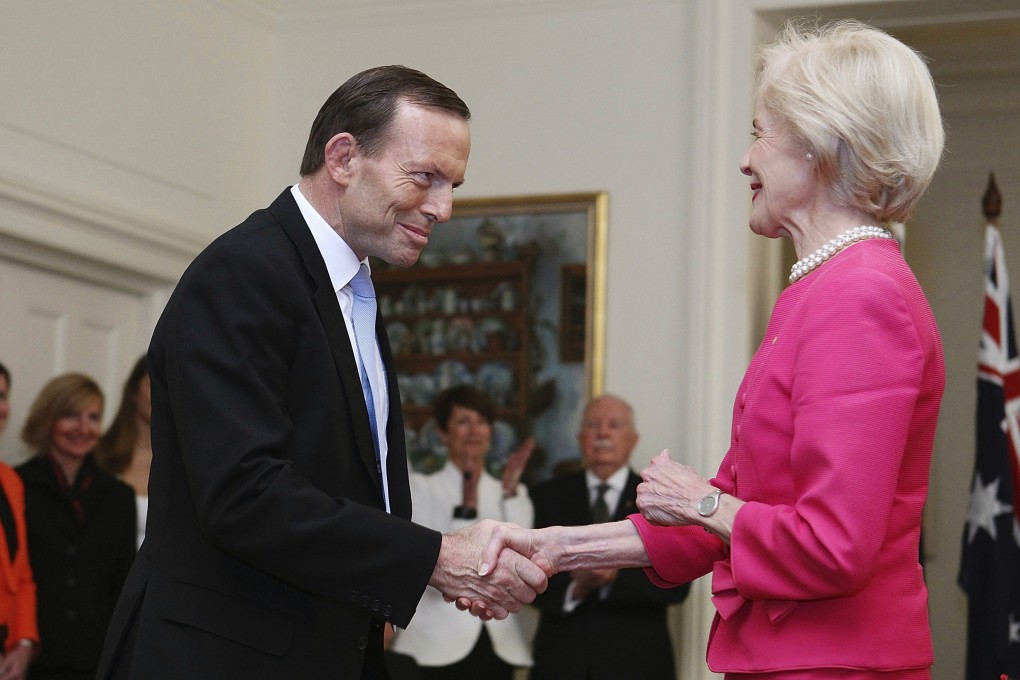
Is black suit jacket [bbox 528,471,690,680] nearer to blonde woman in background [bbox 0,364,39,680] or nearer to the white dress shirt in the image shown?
blonde woman in background [bbox 0,364,39,680]

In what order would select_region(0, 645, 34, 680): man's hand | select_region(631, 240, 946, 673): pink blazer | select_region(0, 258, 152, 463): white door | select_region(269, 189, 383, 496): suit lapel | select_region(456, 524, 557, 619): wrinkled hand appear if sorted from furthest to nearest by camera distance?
select_region(0, 258, 152, 463): white door, select_region(0, 645, 34, 680): man's hand, select_region(456, 524, 557, 619): wrinkled hand, select_region(269, 189, 383, 496): suit lapel, select_region(631, 240, 946, 673): pink blazer

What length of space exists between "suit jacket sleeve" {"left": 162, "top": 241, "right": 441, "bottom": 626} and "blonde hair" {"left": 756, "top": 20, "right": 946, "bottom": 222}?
0.96m

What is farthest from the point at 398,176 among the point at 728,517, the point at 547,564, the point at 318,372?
the point at 728,517

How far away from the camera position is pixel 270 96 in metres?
7.75

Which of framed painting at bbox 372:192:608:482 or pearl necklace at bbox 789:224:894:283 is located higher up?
framed painting at bbox 372:192:608:482

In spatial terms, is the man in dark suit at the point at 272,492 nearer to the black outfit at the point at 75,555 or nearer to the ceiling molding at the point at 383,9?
the black outfit at the point at 75,555

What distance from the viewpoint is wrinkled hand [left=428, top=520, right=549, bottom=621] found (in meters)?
2.53

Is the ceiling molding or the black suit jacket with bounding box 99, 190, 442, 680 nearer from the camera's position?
the black suit jacket with bounding box 99, 190, 442, 680

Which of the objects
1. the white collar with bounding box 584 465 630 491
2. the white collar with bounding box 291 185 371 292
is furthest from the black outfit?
the white collar with bounding box 291 185 371 292

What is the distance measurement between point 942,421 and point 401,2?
4.26 metres

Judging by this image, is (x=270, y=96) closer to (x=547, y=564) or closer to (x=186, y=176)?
(x=186, y=176)

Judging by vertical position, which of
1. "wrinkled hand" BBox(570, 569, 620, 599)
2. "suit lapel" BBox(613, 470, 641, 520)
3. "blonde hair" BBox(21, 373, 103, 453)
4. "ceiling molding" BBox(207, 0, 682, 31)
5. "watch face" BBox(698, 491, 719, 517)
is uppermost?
"ceiling molding" BBox(207, 0, 682, 31)

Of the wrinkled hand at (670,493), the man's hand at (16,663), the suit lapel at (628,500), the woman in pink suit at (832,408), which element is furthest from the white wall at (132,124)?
the woman in pink suit at (832,408)

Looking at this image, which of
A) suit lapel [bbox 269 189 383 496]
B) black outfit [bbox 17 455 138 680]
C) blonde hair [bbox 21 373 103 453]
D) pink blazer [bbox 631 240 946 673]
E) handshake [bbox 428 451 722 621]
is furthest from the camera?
blonde hair [bbox 21 373 103 453]
